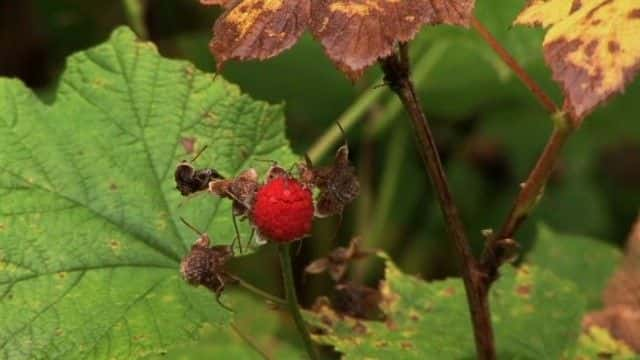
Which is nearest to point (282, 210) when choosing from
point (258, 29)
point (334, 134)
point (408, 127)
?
point (258, 29)

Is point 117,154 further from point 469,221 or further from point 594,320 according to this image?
point 469,221

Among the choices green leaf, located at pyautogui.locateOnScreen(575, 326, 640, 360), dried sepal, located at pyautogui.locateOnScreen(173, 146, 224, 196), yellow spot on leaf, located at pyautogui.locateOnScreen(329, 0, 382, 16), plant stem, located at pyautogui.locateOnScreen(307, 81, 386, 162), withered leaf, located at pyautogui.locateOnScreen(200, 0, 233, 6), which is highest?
withered leaf, located at pyautogui.locateOnScreen(200, 0, 233, 6)

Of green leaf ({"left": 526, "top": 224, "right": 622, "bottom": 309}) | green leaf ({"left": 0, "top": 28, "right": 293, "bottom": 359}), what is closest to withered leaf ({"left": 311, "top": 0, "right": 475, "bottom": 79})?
green leaf ({"left": 0, "top": 28, "right": 293, "bottom": 359})

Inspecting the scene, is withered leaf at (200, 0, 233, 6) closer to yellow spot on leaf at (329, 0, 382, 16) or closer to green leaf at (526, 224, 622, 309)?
yellow spot on leaf at (329, 0, 382, 16)

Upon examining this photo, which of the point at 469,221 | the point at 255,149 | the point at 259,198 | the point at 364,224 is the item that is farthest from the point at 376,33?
the point at 469,221

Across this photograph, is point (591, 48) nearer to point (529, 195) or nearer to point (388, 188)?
point (529, 195)
